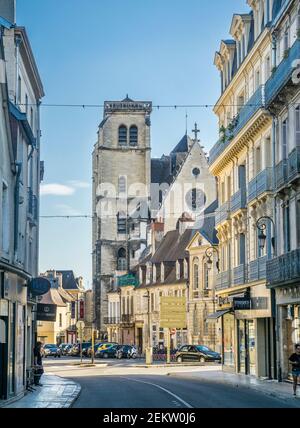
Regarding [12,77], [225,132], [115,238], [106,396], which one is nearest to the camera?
[106,396]

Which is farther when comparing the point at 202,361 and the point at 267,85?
the point at 202,361

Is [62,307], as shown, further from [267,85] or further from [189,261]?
[267,85]

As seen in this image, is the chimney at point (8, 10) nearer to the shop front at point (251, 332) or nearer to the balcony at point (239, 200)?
the balcony at point (239, 200)

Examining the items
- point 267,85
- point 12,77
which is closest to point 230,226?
point 267,85

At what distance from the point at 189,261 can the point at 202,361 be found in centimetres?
1715

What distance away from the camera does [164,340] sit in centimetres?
8400

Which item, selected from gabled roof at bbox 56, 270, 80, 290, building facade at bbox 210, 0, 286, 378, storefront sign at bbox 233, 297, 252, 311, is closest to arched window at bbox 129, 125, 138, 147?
gabled roof at bbox 56, 270, 80, 290

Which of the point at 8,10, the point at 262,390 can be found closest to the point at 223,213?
the point at 262,390

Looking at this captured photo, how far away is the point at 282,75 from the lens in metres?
32.9

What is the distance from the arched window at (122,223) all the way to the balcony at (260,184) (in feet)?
244

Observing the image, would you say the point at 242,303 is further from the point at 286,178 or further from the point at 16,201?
the point at 16,201

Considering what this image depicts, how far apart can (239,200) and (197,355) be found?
22.1 metres

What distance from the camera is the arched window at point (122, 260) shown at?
11394 cm

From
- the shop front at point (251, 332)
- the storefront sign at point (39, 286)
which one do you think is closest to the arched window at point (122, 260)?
the shop front at point (251, 332)
